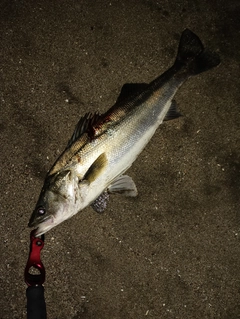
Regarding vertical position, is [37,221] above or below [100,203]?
above

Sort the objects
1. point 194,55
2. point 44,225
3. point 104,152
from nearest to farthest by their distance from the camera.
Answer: point 44,225, point 104,152, point 194,55

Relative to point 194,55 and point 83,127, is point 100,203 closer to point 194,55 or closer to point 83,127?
point 83,127

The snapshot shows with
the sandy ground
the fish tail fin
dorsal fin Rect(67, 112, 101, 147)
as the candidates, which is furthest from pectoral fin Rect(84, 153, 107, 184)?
the fish tail fin

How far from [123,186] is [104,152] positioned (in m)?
0.56

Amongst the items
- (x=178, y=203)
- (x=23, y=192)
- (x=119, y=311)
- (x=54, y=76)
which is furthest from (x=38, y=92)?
(x=119, y=311)

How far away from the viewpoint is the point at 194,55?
3.40 meters

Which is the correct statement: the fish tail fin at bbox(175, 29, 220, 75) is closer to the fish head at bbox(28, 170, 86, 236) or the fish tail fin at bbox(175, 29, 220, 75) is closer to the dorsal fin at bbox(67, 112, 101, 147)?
the dorsal fin at bbox(67, 112, 101, 147)

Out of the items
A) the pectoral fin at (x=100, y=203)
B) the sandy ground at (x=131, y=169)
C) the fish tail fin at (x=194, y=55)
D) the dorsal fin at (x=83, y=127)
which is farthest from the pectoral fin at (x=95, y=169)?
the fish tail fin at (x=194, y=55)

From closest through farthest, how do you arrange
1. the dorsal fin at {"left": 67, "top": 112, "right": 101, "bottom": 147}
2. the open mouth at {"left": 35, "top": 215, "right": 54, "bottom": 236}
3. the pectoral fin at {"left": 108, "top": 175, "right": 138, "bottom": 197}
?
the open mouth at {"left": 35, "top": 215, "right": 54, "bottom": 236} → the dorsal fin at {"left": 67, "top": 112, "right": 101, "bottom": 147} → the pectoral fin at {"left": 108, "top": 175, "right": 138, "bottom": 197}

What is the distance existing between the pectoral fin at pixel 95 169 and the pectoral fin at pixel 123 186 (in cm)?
35

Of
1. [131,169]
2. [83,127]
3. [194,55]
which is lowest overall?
[131,169]

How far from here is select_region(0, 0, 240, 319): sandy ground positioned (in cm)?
333

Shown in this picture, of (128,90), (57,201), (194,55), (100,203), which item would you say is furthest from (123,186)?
(194,55)

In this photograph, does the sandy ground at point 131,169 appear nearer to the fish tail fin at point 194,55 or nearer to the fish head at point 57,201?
the fish tail fin at point 194,55
